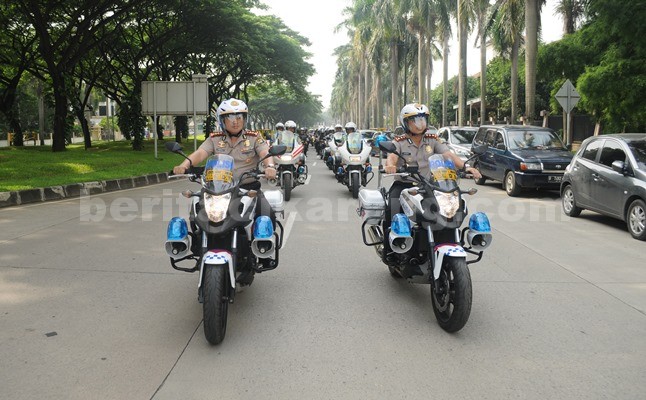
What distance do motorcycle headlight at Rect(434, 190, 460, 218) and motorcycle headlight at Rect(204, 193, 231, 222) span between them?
5.45 ft

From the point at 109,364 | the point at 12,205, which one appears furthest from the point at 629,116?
the point at 109,364

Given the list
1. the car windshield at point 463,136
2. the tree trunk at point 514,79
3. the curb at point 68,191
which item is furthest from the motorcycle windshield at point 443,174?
the tree trunk at point 514,79

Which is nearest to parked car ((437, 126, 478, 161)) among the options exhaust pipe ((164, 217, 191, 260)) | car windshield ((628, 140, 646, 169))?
car windshield ((628, 140, 646, 169))

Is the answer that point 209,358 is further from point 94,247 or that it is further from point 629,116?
point 629,116

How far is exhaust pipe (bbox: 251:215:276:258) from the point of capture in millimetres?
4672

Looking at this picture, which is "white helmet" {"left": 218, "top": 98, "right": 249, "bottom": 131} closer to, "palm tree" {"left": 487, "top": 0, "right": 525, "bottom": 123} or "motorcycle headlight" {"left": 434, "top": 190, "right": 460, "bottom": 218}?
"motorcycle headlight" {"left": 434, "top": 190, "right": 460, "bottom": 218}

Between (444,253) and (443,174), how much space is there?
2.34ft

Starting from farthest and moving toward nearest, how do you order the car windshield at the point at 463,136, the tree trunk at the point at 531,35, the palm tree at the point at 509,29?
1. the palm tree at the point at 509,29
2. the car windshield at the point at 463,136
3. the tree trunk at the point at 531,35

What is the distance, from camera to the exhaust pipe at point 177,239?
462cm

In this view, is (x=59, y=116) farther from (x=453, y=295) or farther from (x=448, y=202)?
(x=453, y=295)

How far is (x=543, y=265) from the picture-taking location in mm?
6828

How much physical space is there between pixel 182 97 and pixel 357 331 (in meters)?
21.7

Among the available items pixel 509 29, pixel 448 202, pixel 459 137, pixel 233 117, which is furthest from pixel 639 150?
pixel 509 29

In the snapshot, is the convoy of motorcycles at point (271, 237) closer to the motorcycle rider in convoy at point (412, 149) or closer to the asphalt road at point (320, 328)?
the motorcycle rider in convoy at point (412, 149)
